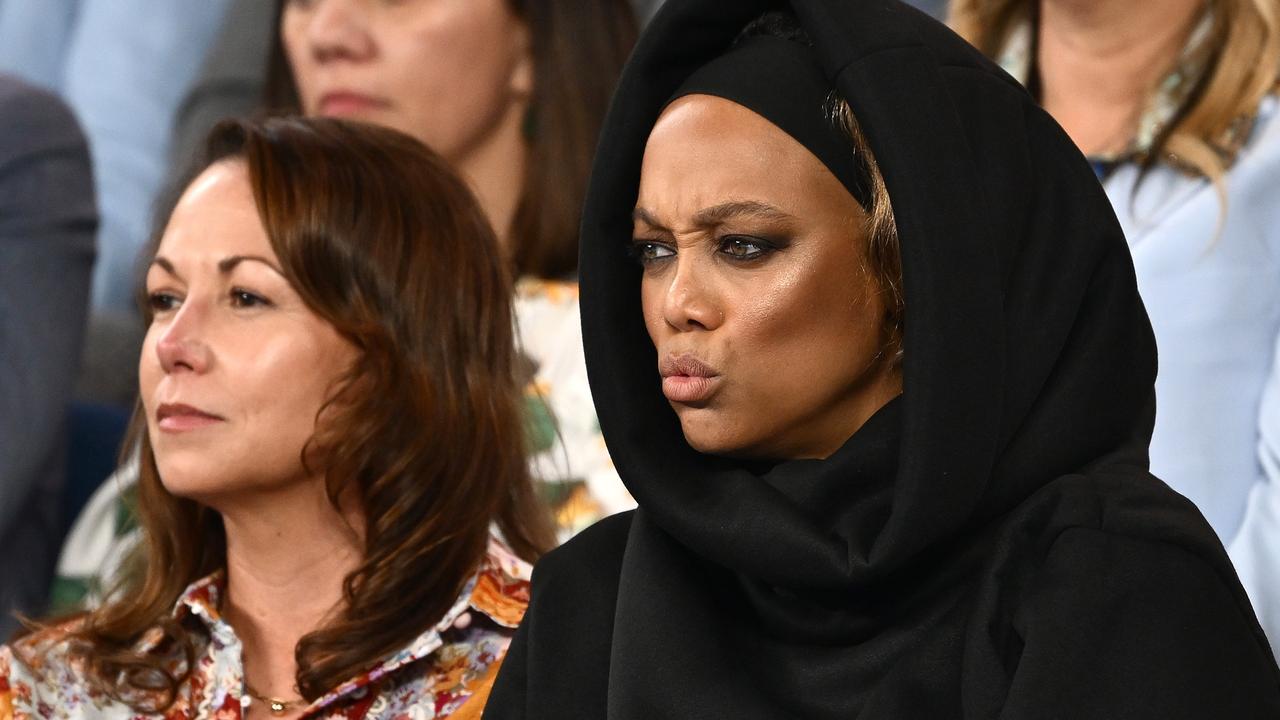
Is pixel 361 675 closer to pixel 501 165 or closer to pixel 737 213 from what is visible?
pixel 737 213

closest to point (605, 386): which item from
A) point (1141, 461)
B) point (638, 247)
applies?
point (638, 247)

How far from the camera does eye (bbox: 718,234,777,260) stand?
1582 millimetres

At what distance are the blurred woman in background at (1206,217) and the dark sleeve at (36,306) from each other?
5.06ft

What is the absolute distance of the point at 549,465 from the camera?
2789 mm

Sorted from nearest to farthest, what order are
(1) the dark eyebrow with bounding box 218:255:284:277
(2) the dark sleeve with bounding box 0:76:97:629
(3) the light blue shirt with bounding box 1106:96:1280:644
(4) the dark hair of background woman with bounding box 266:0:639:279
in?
(1) the dark eyebrow with bounding box 218:255:284:277 < (3) the light blue shirt with bounding box 1106:96:1280:644 < (2) the dark sleeve with bounding box 0:76:97:629 < (4) the dark hair of background woman with bounding box 266:0:639:279

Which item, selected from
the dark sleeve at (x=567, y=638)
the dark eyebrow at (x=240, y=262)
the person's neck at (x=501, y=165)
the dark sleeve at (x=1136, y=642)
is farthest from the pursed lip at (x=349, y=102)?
the dark sleeve at (x=1136, y=642)

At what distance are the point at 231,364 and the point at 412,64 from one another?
4.19 ft

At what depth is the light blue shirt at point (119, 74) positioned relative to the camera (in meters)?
3.99

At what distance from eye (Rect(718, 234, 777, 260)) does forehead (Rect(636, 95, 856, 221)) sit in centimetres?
3

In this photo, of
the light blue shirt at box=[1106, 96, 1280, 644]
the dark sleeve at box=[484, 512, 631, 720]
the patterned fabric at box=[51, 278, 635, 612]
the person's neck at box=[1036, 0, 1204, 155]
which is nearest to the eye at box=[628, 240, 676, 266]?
the dark sleeve at box=[484, 512, 631, 720]

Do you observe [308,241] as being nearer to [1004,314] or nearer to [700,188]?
[700,188]

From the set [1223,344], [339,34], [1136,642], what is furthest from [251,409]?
[339,34]

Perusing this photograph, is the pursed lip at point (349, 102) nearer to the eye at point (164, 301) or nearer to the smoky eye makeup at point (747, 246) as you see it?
the eye at point (164, 301)

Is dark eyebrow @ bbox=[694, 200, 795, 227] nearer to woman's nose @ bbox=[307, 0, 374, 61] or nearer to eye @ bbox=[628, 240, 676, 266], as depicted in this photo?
eye @ bbox=[628, 240, 676, 266]
